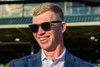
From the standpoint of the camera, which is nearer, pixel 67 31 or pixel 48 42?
pixel 48 42

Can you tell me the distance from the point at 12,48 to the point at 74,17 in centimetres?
559

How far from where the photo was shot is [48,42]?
2.22 metres

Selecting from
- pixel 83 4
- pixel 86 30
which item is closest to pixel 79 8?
pixel 83 4

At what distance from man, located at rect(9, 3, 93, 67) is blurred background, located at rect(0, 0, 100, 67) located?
25.6 m

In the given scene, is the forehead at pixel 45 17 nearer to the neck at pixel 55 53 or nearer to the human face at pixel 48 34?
the human face at pixel 48 34

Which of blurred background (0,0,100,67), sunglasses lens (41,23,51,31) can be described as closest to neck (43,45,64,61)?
sunglasses lens (41,23,51,31)

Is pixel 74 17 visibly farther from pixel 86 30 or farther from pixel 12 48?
pixel 12 48

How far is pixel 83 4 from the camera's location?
33.0m

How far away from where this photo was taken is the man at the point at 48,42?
2.21 m

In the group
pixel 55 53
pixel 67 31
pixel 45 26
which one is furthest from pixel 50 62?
pixel 67 31

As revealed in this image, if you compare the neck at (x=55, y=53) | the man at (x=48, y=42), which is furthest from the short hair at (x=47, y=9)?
the neck at (x=55, y=53)

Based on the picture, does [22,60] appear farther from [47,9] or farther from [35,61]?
[47,9]

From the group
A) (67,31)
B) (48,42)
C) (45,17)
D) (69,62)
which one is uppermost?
(45,17)

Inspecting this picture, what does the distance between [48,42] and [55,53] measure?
0.23 feet
